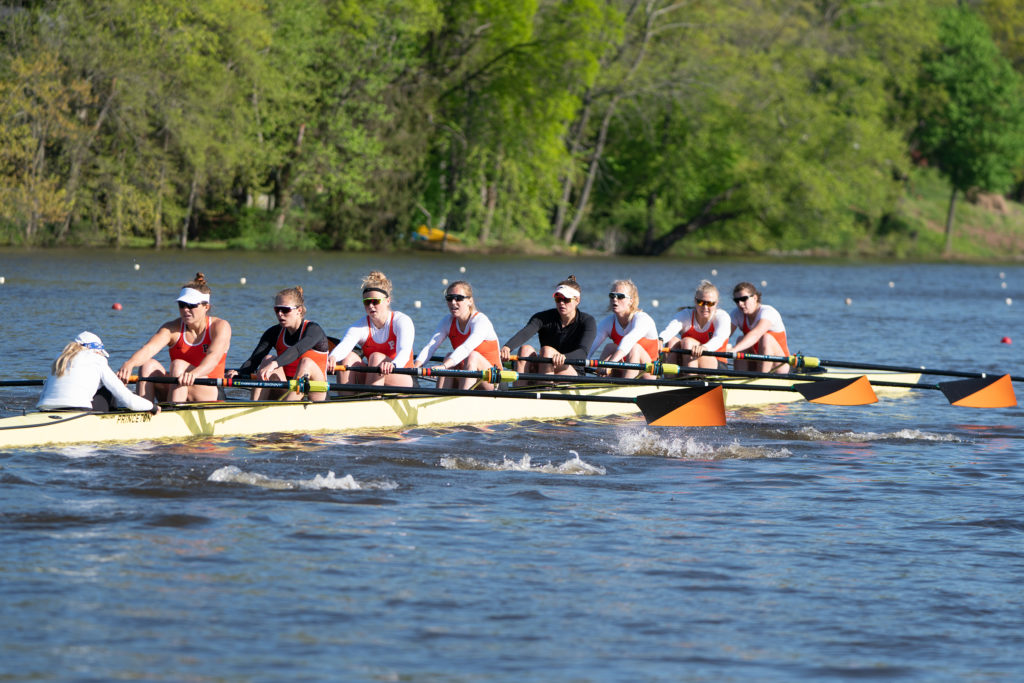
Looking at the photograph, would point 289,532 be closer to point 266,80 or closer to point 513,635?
point 513,635

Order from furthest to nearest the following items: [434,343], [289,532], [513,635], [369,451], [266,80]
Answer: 1. [266,80]
2. [434,343]
3. [369,451]
4. [289,532]
5. [513,635]

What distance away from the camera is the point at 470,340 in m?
11.8

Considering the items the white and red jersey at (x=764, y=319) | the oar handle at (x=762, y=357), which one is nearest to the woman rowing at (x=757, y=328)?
the white and red jersey at (x=764, y=319)

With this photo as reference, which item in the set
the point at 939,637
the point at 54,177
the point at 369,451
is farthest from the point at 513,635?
the point at 54,177

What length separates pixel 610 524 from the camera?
8.30m

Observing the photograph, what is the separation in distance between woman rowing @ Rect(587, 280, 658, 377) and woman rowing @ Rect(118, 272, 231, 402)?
3.91m

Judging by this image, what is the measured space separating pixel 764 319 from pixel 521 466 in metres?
5.10

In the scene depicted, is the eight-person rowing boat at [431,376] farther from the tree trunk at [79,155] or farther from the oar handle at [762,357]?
the tree trunk at [79,155]

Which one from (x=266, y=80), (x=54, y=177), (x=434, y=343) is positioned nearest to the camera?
(x=434, y=343)

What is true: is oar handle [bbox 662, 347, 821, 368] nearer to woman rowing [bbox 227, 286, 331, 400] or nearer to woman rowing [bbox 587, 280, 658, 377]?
woman rowing [bbox 587, 280, 658, 377]

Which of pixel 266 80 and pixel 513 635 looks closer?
pixel 513 635

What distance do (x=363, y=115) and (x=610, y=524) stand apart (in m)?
41.4

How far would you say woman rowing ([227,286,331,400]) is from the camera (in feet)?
35.0

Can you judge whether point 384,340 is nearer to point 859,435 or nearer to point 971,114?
point 859,435
